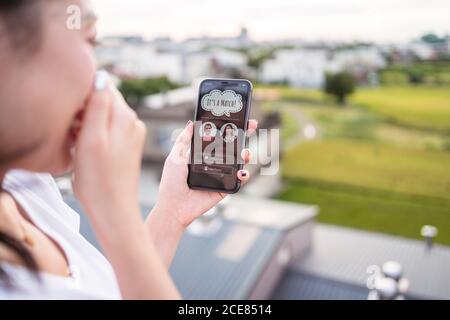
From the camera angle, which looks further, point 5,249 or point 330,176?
point 330,176

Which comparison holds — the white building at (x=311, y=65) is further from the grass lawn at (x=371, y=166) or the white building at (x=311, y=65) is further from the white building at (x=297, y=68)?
the grass lawn at (x=371, y=166)

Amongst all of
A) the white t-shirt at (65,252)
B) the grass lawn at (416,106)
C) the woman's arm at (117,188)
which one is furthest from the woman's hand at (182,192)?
the grass lawn at (416,106)

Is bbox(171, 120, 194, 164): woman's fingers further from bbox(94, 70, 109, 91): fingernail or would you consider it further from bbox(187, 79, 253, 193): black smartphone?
bbox(94, 70, 109, 91): fingernail

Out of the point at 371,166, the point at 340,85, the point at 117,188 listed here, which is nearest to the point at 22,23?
the point at 117,188

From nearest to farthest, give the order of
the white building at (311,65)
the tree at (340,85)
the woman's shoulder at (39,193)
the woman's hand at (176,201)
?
the woman's shoulder at (39,193), the woman's hand at (176,201), the white building at (311,65), the tree at (340,85)

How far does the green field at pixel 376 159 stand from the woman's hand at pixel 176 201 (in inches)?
619

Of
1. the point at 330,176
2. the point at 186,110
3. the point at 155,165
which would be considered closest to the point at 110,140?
the point at 186,110

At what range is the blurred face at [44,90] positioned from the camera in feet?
1.77

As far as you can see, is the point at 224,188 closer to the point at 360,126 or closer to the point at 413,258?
the point at 413,258

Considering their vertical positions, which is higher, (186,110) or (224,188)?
(224,188)

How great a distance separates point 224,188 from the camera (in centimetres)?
97

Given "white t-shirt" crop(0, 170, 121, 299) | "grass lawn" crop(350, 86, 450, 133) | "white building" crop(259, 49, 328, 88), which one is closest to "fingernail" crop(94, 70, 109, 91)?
"white t-shirt" crop(0, 170, 121, 299)
